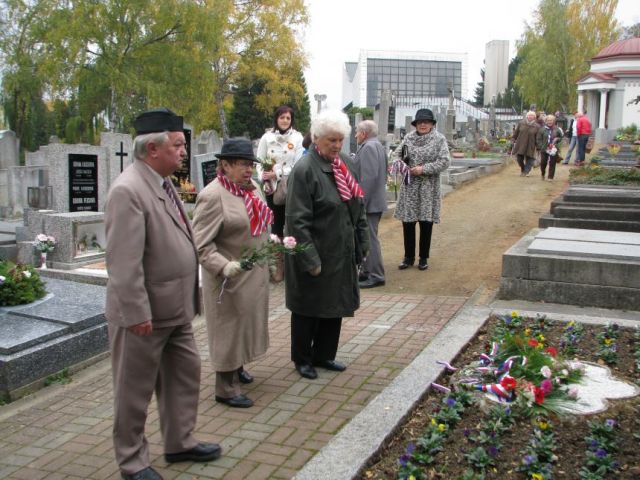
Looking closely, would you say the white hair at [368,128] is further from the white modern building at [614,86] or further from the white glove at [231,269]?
the white modern building at [614,86]

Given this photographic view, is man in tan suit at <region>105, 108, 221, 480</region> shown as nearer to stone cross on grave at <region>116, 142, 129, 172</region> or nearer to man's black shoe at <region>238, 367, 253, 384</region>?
man's black shoe at <region>238, 367, 253, 384</region>

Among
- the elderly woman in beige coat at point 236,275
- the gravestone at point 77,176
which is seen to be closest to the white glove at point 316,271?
the elderly woman in beige coat at point 236,275

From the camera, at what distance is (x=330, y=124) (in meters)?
4.55

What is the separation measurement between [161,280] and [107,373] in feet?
7.76

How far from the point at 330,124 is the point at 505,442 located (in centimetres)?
231

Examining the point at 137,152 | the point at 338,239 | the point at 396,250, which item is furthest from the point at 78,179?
the point at 137,152

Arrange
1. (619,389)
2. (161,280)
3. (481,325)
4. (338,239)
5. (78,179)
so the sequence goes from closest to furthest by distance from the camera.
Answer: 1. (161,280)
2. (619,389)
3. (338,239)
4. (481,325)
5. (78,179)

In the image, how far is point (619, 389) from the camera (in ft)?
13.4

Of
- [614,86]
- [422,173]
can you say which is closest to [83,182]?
[422,173]

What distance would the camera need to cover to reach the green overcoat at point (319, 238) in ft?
15.1

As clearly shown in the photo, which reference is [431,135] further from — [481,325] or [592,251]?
[481,325]

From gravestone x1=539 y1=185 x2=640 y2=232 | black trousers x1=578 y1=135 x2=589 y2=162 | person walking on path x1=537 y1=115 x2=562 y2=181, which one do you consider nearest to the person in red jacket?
black trousers x1=578 y1=135 x2=589 y2=162

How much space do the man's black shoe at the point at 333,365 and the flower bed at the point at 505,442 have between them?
905 mm

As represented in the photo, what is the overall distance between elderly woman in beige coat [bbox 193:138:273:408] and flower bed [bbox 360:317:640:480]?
1.19 m
